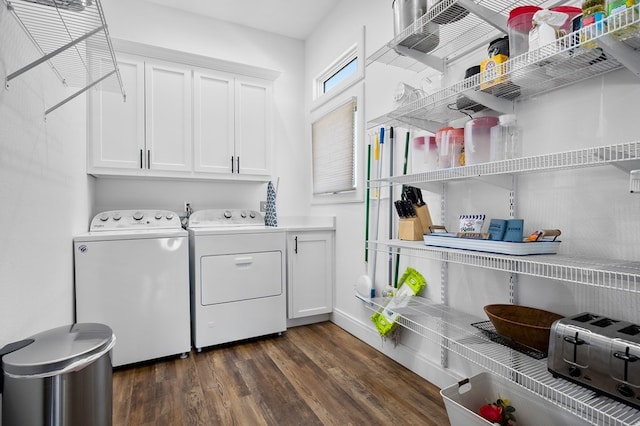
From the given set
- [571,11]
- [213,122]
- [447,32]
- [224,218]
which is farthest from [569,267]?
[213,122]

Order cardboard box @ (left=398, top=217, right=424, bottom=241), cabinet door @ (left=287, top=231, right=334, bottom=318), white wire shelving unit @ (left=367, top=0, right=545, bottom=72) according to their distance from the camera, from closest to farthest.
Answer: white wire shelving unit @ (left=367, top=0, right=545, bottom=72)
cardboard box @ (left=398, top=217, right=424, bottom=241)
cabinet door @ (left=287, top=231, right=334, bottom=318)

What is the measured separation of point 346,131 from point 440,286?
1.51 metres

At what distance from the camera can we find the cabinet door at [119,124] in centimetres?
247

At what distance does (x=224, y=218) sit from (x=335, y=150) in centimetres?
118

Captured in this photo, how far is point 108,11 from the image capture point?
2752 millimetres

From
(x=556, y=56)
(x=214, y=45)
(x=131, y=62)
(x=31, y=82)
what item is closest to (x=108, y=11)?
(x=131, y=62)

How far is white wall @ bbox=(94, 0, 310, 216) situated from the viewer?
9.24ft

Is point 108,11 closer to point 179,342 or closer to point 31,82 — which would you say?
point 31,82

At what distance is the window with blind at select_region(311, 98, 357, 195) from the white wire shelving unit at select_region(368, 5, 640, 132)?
934mm

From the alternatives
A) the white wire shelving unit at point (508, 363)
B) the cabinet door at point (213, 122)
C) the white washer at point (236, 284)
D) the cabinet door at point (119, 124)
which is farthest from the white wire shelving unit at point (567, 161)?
the cabinet door at point (119, 124)

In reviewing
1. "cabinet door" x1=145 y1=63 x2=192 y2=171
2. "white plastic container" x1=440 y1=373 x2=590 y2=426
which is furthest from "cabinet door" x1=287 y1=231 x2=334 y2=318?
"white plastic container" x1=440 y1=373 x2=590 y2=426

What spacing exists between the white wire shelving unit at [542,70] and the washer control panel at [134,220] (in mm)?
1986

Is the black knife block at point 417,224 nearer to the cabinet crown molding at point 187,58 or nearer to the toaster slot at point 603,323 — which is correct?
the toaster slot at point 603,323

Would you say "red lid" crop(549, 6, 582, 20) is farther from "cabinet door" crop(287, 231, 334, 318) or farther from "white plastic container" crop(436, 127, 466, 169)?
"cabinet door" crop(287, 231, 334, 318)
